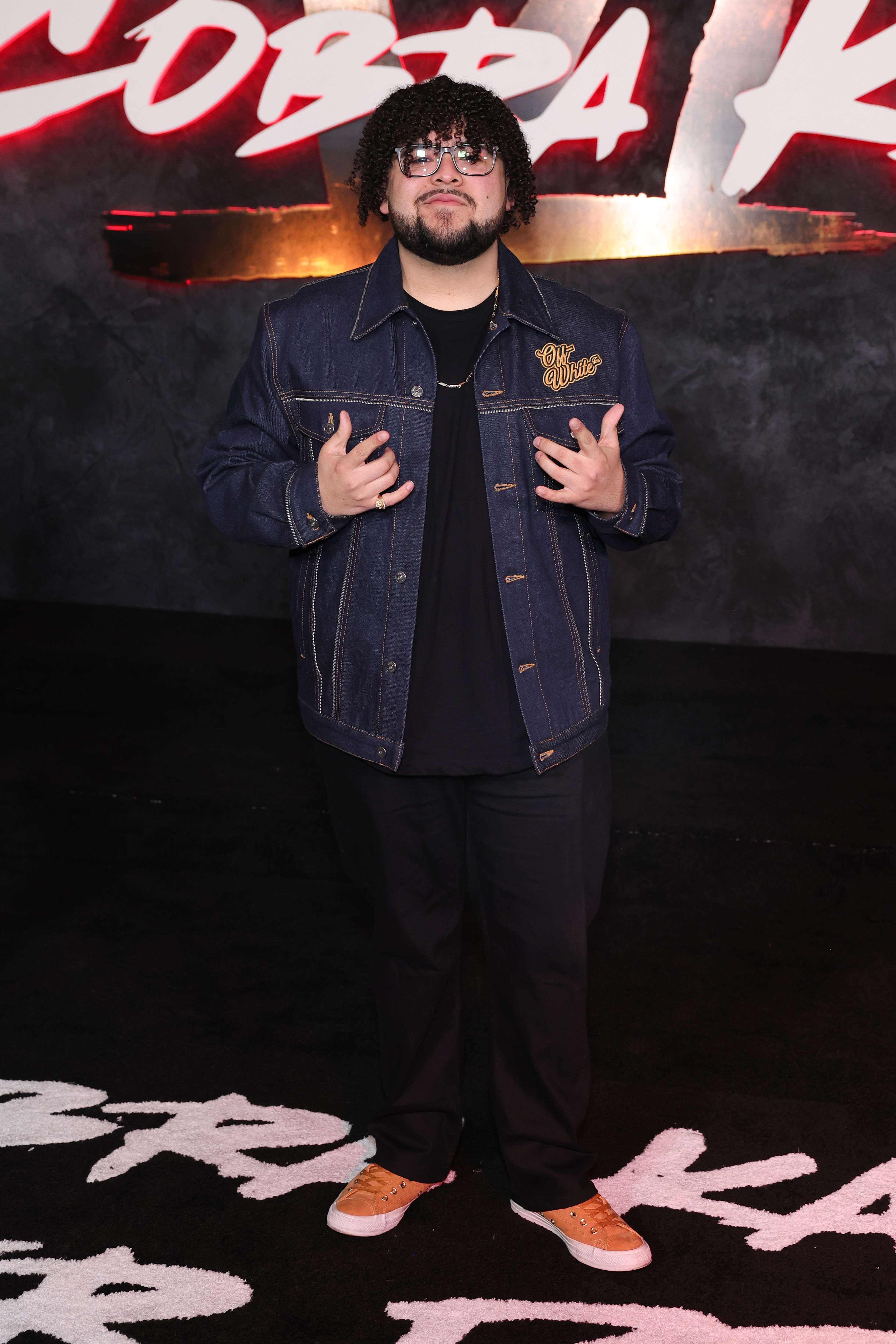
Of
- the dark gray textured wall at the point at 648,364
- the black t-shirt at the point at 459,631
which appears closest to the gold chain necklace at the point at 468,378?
the black t-shirt at the point at 459,631

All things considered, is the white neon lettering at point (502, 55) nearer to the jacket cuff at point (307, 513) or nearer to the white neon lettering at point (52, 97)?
the white neon lettering at point (52, 97)

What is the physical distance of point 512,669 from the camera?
5.79 feet

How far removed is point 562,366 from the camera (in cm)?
181

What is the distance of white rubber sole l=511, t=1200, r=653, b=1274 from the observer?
1.82 meters

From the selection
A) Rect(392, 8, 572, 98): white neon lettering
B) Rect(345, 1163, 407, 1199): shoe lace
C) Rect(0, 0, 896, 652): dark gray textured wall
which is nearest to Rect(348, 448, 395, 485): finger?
Rect(345, 1163, 407, 1199): shoe lace

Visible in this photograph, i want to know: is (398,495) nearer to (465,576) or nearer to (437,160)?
(465,576)

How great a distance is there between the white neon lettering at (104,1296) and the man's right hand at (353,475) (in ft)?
3.81

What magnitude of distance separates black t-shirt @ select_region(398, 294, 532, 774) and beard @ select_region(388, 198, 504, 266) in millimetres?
96

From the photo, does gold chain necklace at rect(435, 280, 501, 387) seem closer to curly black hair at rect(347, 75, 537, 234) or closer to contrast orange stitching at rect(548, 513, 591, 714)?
curly black hair at rect(347, 75, 537, 234)

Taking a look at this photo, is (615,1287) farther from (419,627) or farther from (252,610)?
(252,610)

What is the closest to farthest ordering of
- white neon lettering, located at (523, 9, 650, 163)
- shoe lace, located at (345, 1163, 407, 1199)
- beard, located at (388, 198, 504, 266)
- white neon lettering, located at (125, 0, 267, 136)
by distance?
beard, located at (388, 198, 504, 266), shoe lace, located at (345, 1163, 407, 1199), white neon lettering, located at (523, 9, 650, 163), white neon lettering, located at (125, 0, 267, 136)

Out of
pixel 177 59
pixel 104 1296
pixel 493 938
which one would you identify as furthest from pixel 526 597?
pixel 177 59

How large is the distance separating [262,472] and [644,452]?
592 mm

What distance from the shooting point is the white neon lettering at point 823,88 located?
407 centimetres
